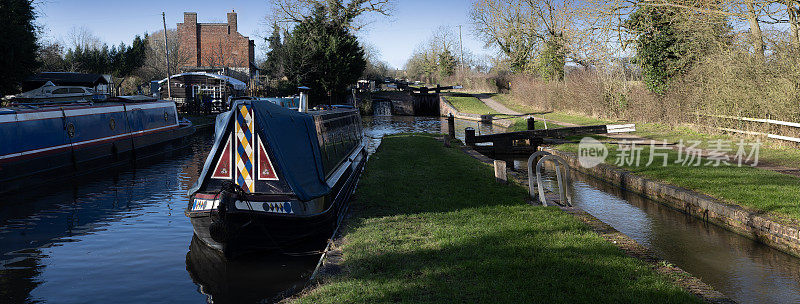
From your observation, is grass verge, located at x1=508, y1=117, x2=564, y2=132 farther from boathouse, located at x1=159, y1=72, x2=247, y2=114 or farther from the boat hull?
boathouse, located at x1=159, y1=72, x2=247, y2=114

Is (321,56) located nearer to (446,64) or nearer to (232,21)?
(232,21)

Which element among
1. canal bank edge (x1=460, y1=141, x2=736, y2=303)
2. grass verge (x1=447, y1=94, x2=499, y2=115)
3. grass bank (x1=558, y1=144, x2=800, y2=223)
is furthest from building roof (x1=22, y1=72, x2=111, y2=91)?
canal bank edge (x1=460, y1=141, x2=736, y2=303)

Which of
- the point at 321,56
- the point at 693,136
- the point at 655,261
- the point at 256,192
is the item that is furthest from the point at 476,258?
the point at 321,56

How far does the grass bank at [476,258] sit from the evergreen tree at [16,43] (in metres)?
22.3

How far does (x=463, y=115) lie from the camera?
132ft

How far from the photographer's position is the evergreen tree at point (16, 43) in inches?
938

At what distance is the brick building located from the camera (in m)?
58.4

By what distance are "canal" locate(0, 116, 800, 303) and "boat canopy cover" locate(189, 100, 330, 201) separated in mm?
1051

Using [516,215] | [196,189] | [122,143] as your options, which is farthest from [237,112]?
[122,143]

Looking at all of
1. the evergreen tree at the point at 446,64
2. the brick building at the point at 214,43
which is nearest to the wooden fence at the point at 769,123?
the brick building at the point at 214,43

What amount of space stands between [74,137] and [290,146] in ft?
37.6

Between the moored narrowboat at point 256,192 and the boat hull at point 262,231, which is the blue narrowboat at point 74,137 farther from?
the moored narrowboat at point 256,192

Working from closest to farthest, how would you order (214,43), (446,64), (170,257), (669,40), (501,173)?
(170,257)
(501,173)
(669,40)
(214,43)
(446,64)

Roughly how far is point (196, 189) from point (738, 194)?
8600 millimetres
